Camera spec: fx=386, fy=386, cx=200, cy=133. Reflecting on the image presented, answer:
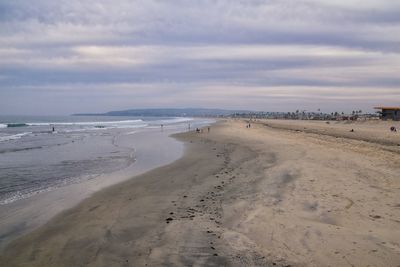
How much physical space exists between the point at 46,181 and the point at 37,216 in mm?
4486

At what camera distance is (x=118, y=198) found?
33.1 feet

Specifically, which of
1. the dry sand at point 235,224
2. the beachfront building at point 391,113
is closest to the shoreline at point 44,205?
the dry sand at point 235,224

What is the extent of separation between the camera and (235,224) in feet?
23.0

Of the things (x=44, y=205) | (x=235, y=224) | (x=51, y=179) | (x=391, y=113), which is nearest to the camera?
(x=235, y=224)

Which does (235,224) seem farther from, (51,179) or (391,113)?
(391,113)

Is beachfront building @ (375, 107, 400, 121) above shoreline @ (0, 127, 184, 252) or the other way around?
above

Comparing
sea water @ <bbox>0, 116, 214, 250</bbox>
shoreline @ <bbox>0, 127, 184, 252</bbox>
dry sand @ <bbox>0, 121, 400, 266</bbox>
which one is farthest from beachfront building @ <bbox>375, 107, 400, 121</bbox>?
shoreline @ <bbox>0, 127, 184, 252</bbox>

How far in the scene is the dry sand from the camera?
18.2 ft

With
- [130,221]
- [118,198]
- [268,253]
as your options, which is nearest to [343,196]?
[268,253]

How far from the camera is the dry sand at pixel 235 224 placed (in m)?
5.55

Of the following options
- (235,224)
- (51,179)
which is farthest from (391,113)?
(235,224)

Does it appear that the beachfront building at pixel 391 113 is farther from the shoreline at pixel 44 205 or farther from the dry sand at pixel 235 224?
the shoreline at pixel 44 205

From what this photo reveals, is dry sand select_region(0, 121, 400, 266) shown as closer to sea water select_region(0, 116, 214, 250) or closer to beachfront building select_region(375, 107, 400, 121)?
sea water select_region(0, 116, 214, 250)

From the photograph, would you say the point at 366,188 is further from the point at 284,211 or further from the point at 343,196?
the point at 284,211
